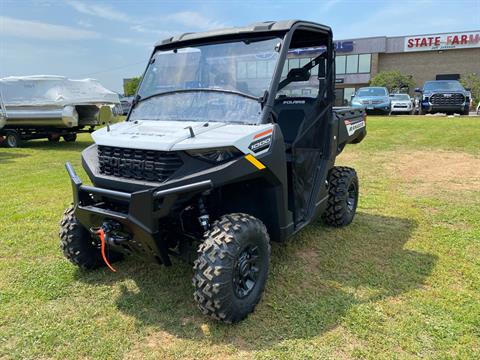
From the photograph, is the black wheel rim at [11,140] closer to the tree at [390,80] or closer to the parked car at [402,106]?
the parked car at [402,106]

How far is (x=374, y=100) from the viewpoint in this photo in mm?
20062

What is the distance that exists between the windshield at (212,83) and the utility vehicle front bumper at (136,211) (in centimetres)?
85

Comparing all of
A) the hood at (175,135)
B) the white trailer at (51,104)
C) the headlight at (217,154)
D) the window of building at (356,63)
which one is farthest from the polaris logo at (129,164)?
the window of building at (356,63)

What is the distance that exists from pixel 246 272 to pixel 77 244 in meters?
1.59

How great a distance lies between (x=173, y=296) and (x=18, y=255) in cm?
196

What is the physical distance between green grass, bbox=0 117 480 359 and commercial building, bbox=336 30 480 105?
42846mm

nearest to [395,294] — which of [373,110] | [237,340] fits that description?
[237,340]

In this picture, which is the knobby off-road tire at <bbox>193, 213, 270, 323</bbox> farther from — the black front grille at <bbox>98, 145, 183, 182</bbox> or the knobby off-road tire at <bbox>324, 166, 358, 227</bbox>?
the knobby off-road tire at <bbox>324, 166, 358, 227</bbox>

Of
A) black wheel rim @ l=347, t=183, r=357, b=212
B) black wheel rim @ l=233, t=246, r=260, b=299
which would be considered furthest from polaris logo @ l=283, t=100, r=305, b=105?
black wheel rim @ l=233, t=246, r=260, b=299

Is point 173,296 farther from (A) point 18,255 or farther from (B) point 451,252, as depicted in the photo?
(B) point 451,252

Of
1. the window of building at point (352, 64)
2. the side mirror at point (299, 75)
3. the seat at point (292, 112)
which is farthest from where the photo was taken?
the window of building at point (352, 64)

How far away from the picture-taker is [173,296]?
345 cm

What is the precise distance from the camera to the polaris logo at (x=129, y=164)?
9.70 feet

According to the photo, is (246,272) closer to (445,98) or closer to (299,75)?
(299,75)
